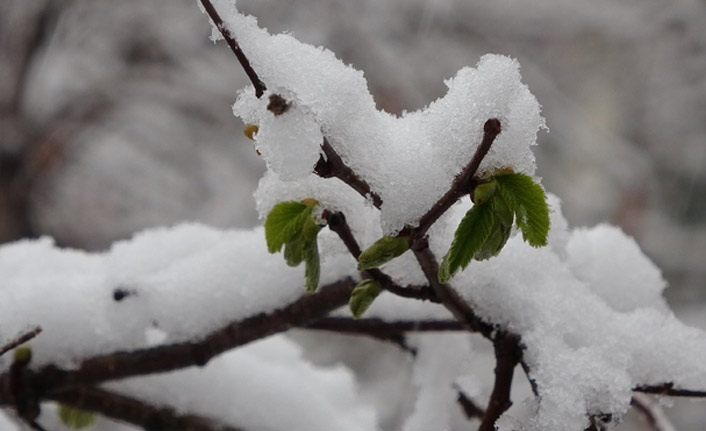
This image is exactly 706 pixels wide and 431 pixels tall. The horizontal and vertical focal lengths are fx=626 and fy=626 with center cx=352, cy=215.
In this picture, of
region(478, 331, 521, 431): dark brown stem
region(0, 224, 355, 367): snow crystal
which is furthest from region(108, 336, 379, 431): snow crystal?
region(478, 331, 521, 431): dark brown stem

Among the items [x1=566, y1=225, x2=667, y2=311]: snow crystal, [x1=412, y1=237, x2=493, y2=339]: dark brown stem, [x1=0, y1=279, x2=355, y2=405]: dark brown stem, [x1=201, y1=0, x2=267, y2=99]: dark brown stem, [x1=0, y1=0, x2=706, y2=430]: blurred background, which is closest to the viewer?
[x1=201, y1=0, x2=267, y2=99]: dark brown stem

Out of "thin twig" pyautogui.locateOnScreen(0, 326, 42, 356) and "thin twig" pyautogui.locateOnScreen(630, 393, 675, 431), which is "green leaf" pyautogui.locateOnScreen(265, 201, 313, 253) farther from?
"thin twig" pyautogui.locateOnScreen(630, 393, 675, 431)

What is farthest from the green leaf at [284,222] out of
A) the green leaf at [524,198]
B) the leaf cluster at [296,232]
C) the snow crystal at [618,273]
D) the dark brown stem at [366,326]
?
the snow crystal at [618,273]

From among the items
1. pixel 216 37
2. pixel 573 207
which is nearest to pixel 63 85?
pixel 573 207

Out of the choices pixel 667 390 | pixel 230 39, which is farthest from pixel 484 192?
pixel 667 390

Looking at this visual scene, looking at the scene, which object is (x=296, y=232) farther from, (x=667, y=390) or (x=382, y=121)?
(x=667, y=390)

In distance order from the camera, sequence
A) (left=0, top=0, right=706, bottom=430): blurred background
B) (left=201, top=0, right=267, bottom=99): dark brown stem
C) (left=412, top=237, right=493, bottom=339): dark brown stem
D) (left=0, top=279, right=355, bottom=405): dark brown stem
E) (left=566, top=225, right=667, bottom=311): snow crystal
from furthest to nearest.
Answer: (left=0, top=0, right=706, bottom=430): blurred background, (left=566, top=225, right=667, bottom=311): snow crystal, (left=0, top=279, right=355, bottom=405): dark brown stem, (left=412, top=237, right=493, bottom=339): dark brown stem, (left=201, top=0, right=267, bottom=99): dark brown stem
